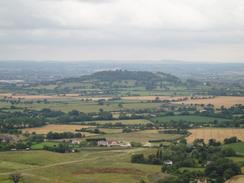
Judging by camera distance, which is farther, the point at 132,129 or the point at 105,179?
the point at 132,129

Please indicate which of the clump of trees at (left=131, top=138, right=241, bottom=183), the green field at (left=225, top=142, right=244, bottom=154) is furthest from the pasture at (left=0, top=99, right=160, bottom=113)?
the green field at (left=225, top=142, right=244, bottom=154)

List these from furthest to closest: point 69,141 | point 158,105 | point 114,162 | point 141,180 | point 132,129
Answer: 1. point 158,105
2. point 132,129
3. point 69,141
4. point 114,162
5. point 141,180

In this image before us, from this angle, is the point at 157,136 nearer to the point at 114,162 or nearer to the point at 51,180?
the point at 114,162

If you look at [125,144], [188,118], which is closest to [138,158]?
[125,144]

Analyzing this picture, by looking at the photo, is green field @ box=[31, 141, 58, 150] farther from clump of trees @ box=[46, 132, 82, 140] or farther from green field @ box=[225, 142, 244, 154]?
green field @ box=[225, 142, 244, 154]

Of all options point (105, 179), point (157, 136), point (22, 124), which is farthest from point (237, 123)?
point (105, 179)

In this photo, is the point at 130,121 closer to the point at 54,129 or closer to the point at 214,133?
the point at 54,129

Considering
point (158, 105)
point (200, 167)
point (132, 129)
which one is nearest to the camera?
point (200, 167)
